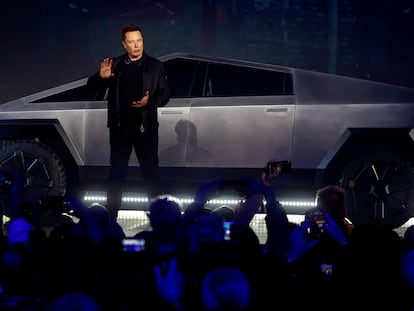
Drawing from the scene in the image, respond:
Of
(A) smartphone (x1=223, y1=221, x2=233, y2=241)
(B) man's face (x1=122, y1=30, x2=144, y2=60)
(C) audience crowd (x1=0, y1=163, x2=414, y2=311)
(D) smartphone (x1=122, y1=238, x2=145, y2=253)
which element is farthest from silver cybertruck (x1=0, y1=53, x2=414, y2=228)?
(D) smartphone (x1=122, y1=238, x2=145, y2=253)

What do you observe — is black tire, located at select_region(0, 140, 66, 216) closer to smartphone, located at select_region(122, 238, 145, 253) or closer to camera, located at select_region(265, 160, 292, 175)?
camera, located at select_region(265, 160, 292, 175)

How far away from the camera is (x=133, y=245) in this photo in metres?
1.99

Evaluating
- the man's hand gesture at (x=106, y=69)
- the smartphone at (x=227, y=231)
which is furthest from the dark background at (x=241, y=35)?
the smartphone at (x=227, y=231)

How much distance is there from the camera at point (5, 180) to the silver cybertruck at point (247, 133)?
2336 millimetres

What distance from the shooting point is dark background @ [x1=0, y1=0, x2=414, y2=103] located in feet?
17.4

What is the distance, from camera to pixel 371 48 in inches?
212

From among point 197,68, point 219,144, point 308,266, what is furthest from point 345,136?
point 308,266

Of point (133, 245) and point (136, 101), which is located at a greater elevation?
point (136, 101)

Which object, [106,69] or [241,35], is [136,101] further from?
[241,35]

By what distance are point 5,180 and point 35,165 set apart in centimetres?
246

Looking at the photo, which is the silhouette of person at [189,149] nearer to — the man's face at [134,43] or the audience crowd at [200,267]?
the man's face at [134,43]

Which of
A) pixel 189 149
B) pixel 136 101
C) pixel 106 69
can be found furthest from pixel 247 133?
pixel 106 69

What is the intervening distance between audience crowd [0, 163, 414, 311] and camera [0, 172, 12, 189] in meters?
0.35

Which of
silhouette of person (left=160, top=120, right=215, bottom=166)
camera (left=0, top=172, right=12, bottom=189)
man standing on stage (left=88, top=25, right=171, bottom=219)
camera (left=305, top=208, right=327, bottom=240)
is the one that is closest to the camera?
camera (left=305, top=208, right=327, bottom=240)
